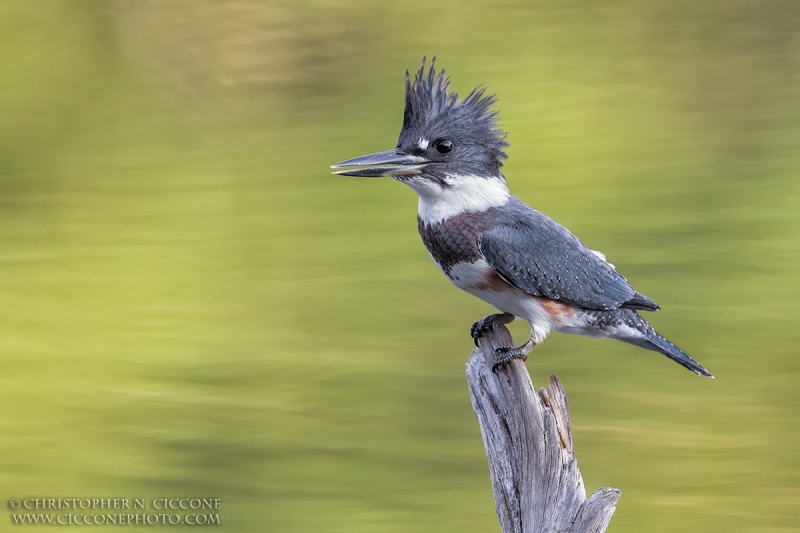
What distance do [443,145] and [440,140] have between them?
17 mm

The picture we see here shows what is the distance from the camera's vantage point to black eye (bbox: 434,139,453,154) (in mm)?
2816

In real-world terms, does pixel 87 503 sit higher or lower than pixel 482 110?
lower

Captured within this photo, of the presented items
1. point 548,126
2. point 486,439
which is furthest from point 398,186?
point 486,439

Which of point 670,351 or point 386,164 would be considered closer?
point 386,164

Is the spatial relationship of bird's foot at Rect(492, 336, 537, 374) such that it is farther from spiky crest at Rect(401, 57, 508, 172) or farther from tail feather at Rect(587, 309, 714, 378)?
spiky crest at Rect(401, 57, 508, 172)

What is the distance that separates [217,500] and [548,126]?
267 centimetres

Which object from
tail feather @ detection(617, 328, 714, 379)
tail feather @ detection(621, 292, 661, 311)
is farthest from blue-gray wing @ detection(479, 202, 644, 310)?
tail feather @ detection(617, 328, 714, 379)

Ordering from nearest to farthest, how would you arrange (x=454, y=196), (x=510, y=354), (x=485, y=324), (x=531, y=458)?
(x=531, y=458) → (x=510, y=354) → (x=454, y=196) → (x=485, y=324)

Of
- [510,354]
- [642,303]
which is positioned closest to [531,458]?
[510,354]

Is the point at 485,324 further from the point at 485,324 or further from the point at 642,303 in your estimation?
the point at 642,303

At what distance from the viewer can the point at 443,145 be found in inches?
111

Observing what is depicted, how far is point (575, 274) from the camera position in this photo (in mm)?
2838

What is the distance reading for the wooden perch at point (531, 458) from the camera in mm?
2549

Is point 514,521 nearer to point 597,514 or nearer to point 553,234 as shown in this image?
point 597,514
